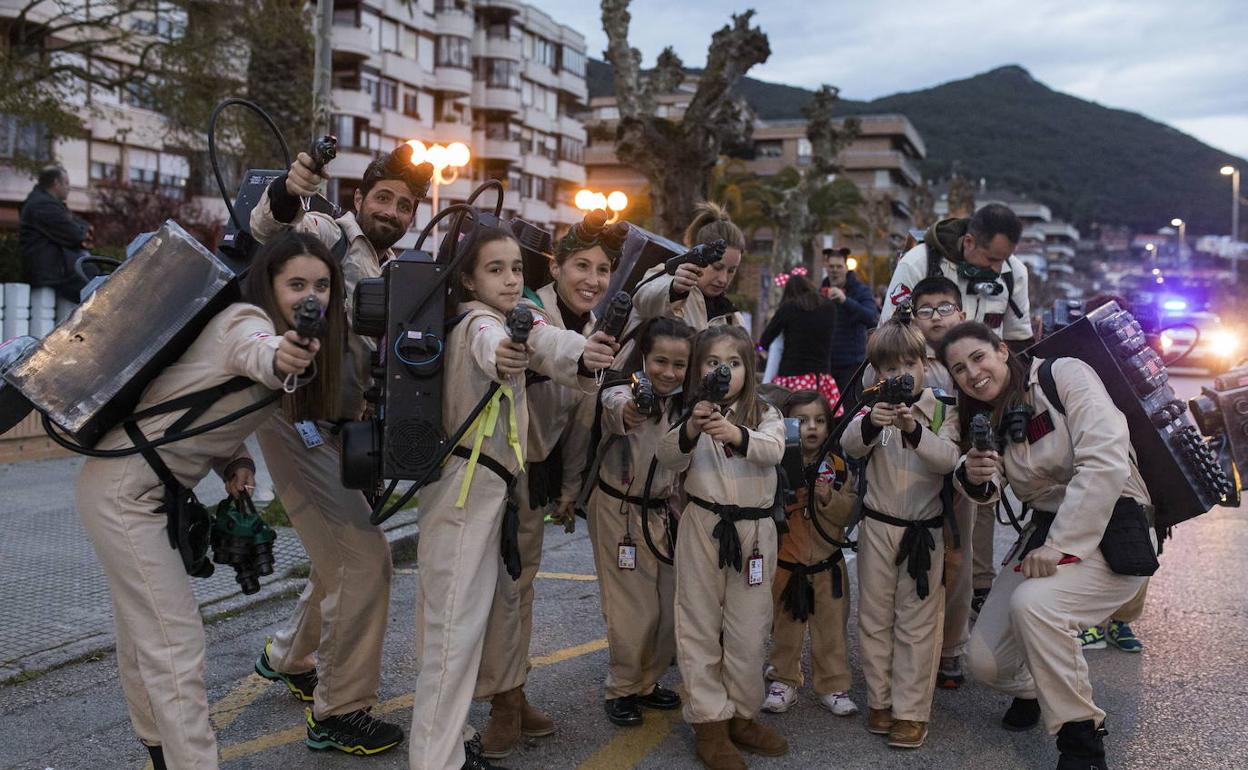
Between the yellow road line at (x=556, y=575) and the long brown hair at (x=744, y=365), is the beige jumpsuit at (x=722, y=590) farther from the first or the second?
the yellow road line at (x=556, y=575)

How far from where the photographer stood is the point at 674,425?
4.05 m

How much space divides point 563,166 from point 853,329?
57.7 m

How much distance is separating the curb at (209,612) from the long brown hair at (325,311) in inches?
22.4

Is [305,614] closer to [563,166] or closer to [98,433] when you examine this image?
[98,433]

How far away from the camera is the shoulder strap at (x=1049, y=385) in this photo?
4.11m

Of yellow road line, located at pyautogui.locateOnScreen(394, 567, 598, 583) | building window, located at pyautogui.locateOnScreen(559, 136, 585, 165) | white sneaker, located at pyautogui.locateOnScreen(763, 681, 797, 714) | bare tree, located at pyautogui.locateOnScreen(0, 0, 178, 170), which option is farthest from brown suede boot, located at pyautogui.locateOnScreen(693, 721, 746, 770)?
building window, located at pyautogui.locateOnScreen(559, 136, 585, 165)

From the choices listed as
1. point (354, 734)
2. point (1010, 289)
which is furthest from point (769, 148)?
point (354, 734)

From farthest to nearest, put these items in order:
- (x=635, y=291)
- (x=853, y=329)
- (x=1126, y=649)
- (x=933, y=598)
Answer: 1. (x=853, y=329)
2. (x=1126, y=649)
3. (x=635, y=291)
4. (x=933, y=598)

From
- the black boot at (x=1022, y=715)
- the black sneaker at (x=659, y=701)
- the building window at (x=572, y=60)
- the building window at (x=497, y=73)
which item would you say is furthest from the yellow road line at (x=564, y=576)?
the building window at (x=572, y=60)

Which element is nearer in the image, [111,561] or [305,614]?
[111,561]

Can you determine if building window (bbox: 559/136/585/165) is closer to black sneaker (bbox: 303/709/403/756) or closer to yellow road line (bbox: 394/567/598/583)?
yellow road line (bbox: 394/567/598/583)

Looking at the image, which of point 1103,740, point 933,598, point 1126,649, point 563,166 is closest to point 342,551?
point 933,598

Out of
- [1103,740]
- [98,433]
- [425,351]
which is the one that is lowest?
[1103,740]

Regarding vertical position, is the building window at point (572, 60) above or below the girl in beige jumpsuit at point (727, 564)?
above
